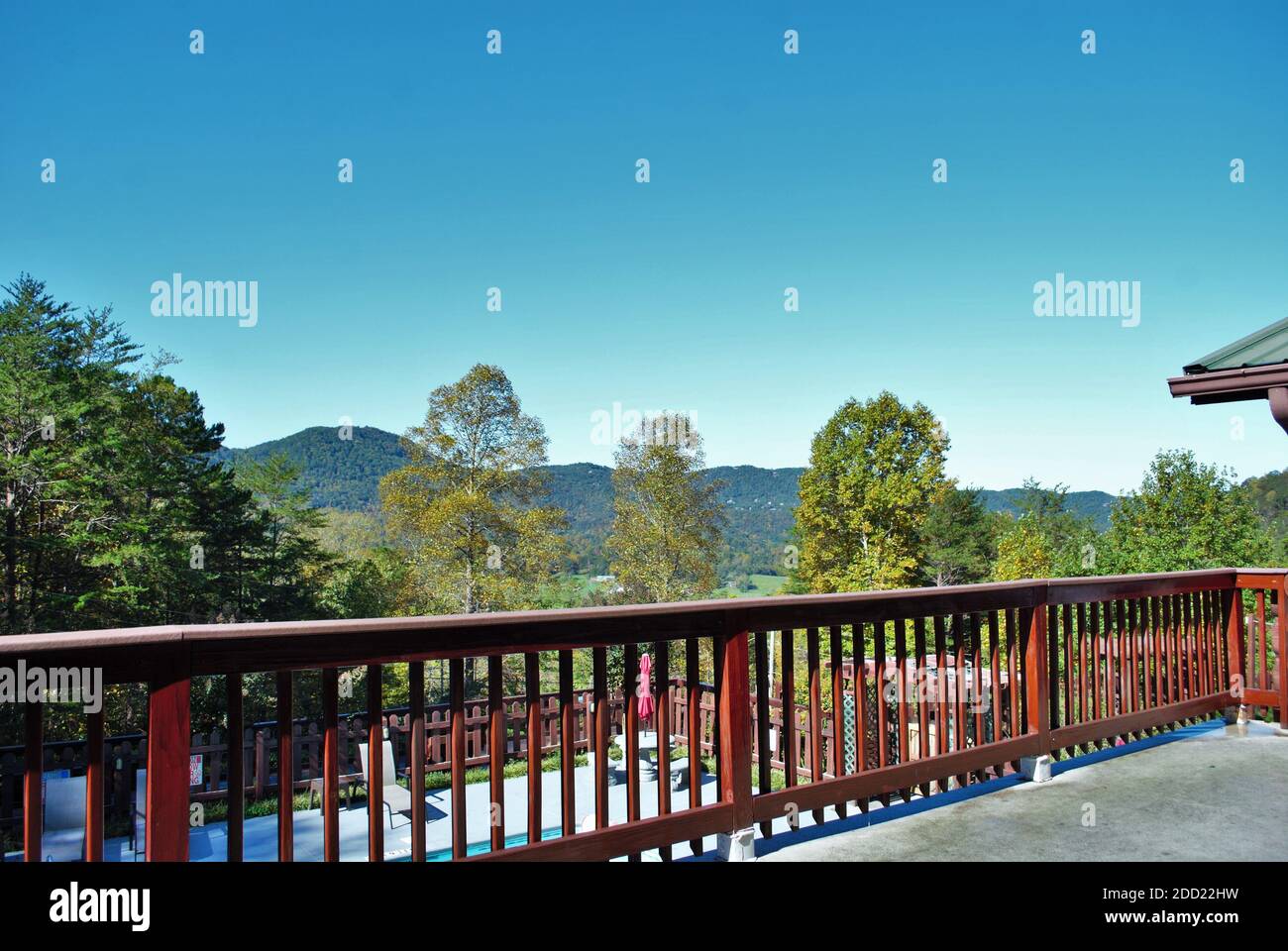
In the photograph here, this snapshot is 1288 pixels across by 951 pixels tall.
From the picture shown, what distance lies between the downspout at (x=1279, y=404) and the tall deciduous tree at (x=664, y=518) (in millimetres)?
30578

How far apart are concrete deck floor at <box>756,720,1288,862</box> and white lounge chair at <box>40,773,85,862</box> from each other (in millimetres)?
6317

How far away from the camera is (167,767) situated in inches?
72.6

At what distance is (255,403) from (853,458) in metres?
29.8

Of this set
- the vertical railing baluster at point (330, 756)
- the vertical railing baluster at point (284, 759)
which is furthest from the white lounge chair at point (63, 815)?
the vertical railing baluster at point (284, 759)

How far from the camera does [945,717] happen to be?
3.43 metres

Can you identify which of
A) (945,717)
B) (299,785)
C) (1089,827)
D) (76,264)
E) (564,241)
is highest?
(564,241)

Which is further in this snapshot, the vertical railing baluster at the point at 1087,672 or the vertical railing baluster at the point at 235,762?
the vertical railing baluster at the point at 1087,672

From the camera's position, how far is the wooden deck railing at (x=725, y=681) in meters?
1.84

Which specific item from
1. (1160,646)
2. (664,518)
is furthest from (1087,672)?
(664,518)

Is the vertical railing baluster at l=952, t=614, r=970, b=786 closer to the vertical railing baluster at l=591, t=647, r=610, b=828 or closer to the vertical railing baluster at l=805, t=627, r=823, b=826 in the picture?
the vertical railing baluster at l=805, t=627, r=823, b=826

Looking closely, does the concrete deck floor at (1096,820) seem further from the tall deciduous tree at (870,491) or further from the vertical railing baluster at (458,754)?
the tall deciduous tree at (870,491)

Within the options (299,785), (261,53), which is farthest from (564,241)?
(299,785)
